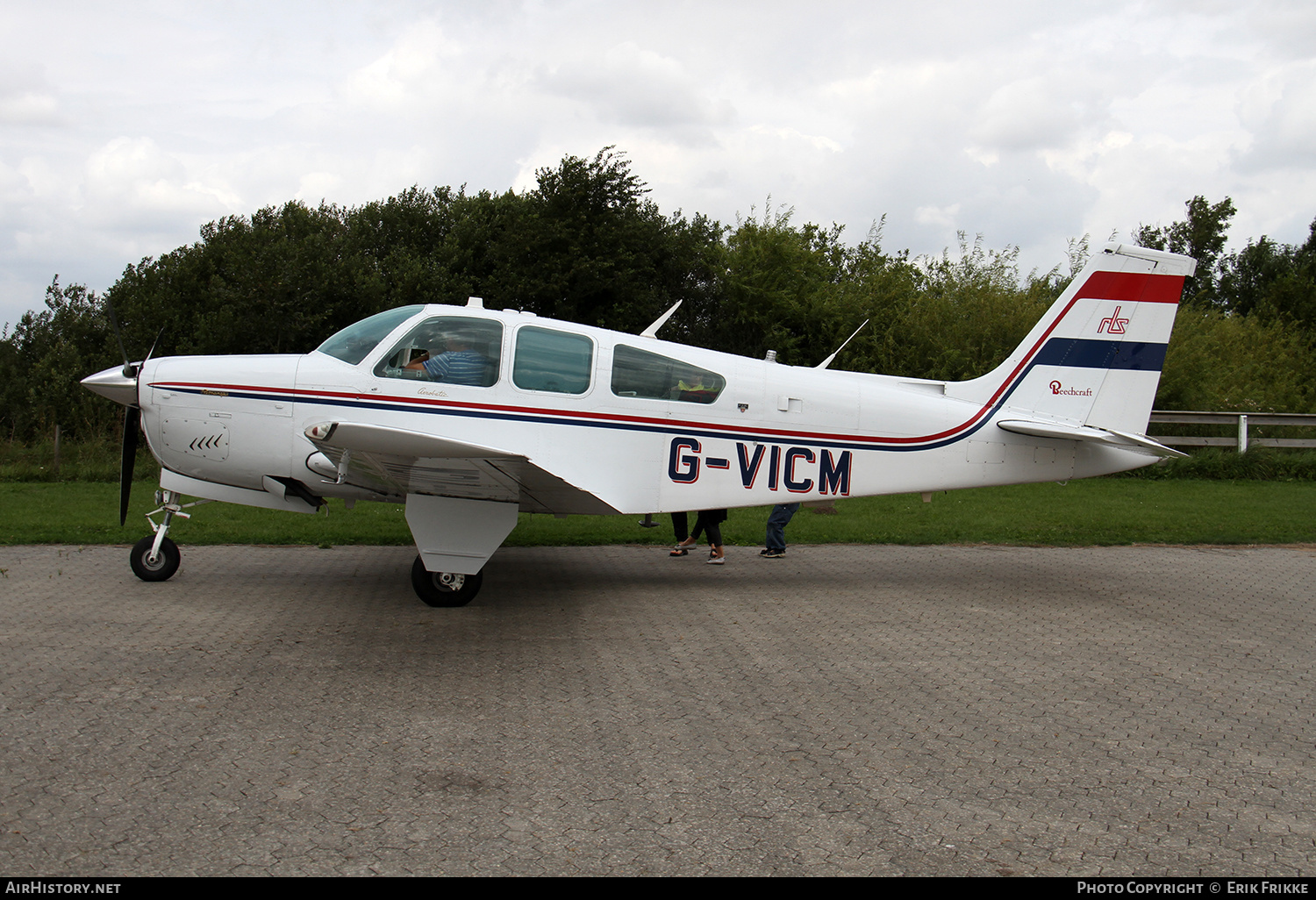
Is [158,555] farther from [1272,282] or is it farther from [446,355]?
[1272,282]

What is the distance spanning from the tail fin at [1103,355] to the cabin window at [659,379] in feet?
8.09

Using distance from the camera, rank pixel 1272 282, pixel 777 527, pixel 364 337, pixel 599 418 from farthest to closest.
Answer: pixel 1272 282 < pixel 777 527 < pixel 599 418 < pixel 364 337

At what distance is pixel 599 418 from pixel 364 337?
2035mm

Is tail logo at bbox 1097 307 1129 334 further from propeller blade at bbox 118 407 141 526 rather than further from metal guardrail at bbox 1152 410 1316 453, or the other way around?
metal guardrail at bbox 1152 410 1316 453

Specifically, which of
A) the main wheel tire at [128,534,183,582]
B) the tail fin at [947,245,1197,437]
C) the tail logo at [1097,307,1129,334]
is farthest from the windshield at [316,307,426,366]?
the tail logo at [1097,307,1129,334]

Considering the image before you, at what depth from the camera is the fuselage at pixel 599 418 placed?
23.2 feet

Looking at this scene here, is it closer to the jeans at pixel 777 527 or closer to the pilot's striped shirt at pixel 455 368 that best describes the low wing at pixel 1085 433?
the jeans at pixel 777 527

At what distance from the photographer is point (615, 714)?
15.7ft

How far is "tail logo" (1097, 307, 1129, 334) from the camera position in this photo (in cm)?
830

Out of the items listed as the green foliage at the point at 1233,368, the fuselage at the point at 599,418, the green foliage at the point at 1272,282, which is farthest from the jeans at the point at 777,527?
the green foliage at the point at 1272,282

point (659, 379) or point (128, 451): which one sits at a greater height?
point (659, 379)

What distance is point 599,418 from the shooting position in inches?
287

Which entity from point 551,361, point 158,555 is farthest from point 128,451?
point 551,361

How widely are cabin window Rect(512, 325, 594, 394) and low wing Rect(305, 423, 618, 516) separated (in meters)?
0.89
